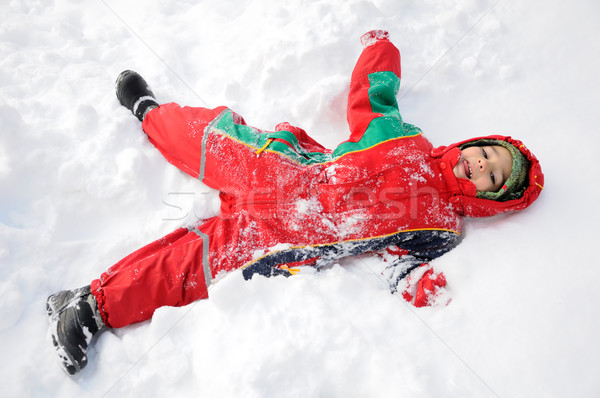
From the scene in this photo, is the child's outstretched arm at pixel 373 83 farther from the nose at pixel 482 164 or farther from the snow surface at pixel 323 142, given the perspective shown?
the nose at pixel 482 164

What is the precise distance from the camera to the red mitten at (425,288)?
1.38 m

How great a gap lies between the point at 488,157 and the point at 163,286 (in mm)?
1414

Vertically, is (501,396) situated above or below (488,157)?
below

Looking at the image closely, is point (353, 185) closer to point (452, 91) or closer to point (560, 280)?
point (560, 280)

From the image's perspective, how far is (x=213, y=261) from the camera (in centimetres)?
148

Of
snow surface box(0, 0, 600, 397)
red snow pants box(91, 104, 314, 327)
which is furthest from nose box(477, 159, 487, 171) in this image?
red snow pants box(91, 104, 314, 327)

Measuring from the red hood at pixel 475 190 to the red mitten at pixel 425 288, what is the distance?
315 millimetres

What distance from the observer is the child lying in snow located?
1421 mm

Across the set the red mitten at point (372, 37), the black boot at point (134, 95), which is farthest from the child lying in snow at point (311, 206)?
the red mitten at point (372, 37)

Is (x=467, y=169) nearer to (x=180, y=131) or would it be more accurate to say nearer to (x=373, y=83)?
(x=373, y=83)

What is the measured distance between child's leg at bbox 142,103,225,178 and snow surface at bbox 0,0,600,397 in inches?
3.4

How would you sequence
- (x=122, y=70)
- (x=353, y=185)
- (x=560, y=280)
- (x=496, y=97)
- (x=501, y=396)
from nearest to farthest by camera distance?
(x=501, y=396) < (x=560, y=280) < (x=353, y=185) < (x=496, y=97) < (x=122, y=70)

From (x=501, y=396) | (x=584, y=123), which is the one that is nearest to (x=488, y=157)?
(x=584, y=123)

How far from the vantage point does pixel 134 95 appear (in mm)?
1878
